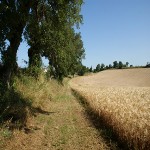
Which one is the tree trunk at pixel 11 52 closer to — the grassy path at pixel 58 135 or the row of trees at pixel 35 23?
the row of trees at pixel 35 23

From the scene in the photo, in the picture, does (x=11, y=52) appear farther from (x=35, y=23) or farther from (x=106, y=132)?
(x=106, y=132)

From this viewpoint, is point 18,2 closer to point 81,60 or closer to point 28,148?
point 28,148

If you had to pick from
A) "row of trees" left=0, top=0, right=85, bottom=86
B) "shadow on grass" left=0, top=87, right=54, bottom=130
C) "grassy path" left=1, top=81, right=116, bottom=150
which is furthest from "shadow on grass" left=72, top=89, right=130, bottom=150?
"row of trees" left=0, top=0, right=85, bottom=86

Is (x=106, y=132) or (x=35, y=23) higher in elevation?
(x=35, y=23)

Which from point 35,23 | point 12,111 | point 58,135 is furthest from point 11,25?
point 58,135

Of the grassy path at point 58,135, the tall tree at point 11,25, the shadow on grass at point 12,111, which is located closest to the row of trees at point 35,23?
the tall tree at point 11,25

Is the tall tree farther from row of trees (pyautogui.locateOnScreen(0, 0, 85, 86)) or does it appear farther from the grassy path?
the grassy path

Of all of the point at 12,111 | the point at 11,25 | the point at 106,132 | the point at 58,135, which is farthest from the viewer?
the point at 11,25

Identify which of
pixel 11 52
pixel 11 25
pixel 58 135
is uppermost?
pixel 11 25

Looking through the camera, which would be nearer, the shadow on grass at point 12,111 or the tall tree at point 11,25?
the shadow on grass at point 12,111

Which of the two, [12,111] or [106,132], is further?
[12,111]

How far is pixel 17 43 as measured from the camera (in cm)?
1573

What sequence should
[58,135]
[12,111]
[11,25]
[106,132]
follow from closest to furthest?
[58,135] < [106,132] < [12,111] < [11,25]

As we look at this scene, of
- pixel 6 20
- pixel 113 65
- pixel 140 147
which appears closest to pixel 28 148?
pixel 140 147
